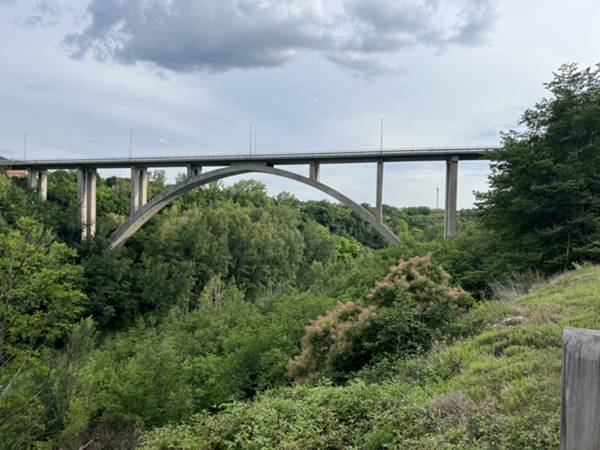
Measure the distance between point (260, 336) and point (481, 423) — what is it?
8.20 metres

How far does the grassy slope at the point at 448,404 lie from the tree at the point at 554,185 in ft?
12.3

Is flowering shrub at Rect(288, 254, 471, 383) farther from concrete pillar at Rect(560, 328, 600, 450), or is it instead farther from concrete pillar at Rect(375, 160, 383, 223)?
concrete pillar at Rect(375, 160, 383, 223)

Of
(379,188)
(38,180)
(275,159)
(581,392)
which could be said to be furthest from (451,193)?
(38,180)

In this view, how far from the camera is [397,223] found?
49.8m

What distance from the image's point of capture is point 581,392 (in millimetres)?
853

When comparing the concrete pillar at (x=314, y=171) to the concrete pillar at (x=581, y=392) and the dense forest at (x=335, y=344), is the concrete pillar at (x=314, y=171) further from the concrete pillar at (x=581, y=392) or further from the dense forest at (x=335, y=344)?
the concrete pillar at (x=581, y=392)

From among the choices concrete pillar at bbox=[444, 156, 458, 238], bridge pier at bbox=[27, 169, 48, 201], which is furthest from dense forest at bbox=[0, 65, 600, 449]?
bridge pier at bbox=[27, 169, 48, 201]

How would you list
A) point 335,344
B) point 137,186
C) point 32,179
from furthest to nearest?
point 32,179 < point 137,186 < point 335,344

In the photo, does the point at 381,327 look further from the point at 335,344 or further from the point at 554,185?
the point at 554,185

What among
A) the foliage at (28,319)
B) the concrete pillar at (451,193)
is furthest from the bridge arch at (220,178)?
the foliage at (28,319)

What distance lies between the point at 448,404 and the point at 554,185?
23.3 ft

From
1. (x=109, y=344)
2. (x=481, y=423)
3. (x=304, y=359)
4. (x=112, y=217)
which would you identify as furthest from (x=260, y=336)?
(x=112, y=217)

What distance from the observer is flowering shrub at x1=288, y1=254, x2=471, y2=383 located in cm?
568

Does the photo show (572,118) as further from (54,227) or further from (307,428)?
(54,227)
